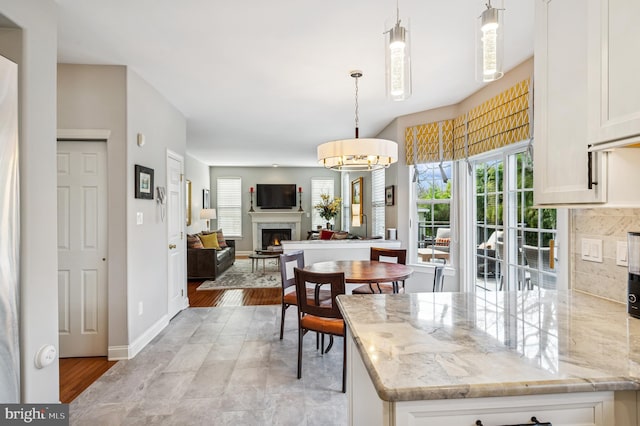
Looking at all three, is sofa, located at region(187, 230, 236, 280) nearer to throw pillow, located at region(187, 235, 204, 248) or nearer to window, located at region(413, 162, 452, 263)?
throw pillow, located at region(187, 235, 204, 248)

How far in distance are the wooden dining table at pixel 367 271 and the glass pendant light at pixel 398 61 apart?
1.58 m

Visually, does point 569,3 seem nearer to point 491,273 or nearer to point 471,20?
point 471,20

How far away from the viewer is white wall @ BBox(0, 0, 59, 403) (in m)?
1.74

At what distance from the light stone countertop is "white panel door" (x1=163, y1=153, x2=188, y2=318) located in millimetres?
3249

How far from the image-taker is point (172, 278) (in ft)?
13.5

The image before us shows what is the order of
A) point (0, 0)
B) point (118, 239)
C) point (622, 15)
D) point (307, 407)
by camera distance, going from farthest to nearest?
point (118, 239)
point (307, 407)
point (0, 0)
point (622, 15)

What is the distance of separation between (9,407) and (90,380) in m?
1.06

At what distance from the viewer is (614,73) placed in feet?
3.42

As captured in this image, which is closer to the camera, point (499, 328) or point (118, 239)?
point (499, 328)

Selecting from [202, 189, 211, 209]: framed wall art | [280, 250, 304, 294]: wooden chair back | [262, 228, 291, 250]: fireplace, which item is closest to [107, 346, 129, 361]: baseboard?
[280, 250, 304, 294]: wooden chair back

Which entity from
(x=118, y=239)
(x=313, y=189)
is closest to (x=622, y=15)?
(x=118, y=239)

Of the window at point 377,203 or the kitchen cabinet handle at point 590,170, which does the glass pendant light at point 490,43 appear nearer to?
the kitchen cabinet handle at point 590,170

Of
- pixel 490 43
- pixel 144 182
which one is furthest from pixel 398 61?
pixel 144 182

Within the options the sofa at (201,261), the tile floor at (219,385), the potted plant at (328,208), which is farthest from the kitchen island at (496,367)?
the potted plant at (328,208)
